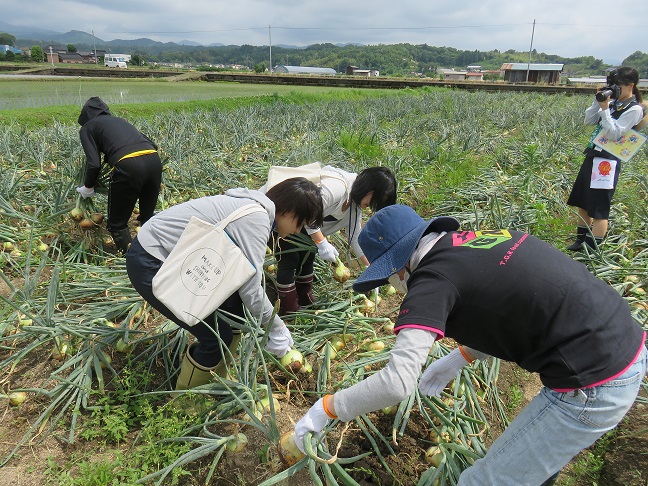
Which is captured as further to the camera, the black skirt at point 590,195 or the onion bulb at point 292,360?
the black skirt at point 590,195

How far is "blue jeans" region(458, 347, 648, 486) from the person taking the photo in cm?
112

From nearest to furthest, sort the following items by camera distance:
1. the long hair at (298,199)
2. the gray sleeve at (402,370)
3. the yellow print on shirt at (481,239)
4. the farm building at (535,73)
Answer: the gray sleeve at (402,370) → the yellow print on shirt at (481,239) → the long hair at (298,199) → the farm building at (535,73)

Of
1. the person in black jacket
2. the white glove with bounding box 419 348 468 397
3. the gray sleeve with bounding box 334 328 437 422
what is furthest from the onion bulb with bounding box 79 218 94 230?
the gray sleeve with bounding box 334 328 437 422

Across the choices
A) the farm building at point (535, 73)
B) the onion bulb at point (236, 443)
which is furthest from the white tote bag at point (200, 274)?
the farm building at point (535, 73)

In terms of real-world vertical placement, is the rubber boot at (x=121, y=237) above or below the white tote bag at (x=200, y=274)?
below

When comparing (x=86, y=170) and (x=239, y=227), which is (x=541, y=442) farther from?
(x=86, y=170)

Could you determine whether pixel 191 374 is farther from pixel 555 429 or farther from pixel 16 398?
pixel 555 429

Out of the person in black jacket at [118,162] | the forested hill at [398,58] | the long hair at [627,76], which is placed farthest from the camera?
the forested hill at [398,58]

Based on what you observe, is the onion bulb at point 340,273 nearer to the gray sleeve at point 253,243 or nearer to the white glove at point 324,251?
the white glove at point 324,251

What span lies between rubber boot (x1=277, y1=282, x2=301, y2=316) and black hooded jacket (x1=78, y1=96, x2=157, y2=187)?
1.44 metres

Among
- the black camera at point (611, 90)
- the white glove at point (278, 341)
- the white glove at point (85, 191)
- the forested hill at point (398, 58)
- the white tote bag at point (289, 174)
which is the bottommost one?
the white glove at point (278, 341)

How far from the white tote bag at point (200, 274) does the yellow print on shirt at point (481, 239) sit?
824 millimetres

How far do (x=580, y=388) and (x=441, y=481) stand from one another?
56 cm

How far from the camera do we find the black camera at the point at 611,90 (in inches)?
123
